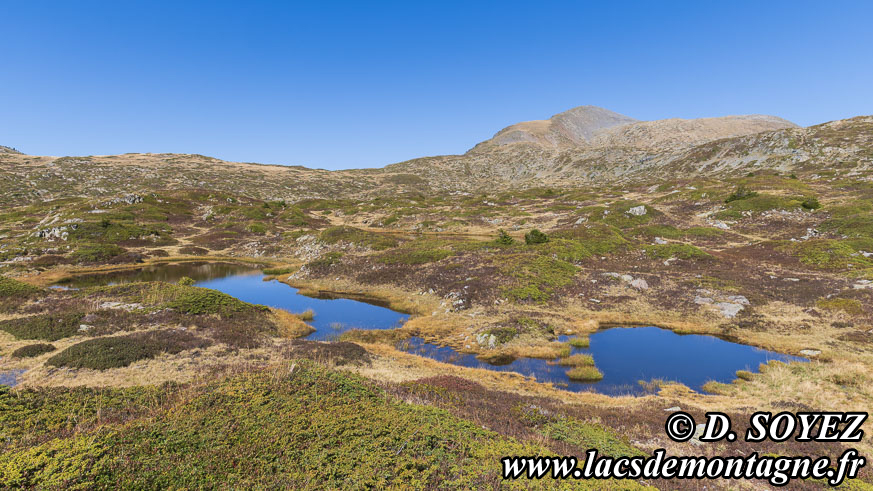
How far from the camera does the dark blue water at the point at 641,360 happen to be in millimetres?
22828

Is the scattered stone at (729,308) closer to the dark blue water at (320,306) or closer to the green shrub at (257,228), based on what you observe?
the dark blue water at (320,306)

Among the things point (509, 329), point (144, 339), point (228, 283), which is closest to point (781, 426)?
point (509, 329)

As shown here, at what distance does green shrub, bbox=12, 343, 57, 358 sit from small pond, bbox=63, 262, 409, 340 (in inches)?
637

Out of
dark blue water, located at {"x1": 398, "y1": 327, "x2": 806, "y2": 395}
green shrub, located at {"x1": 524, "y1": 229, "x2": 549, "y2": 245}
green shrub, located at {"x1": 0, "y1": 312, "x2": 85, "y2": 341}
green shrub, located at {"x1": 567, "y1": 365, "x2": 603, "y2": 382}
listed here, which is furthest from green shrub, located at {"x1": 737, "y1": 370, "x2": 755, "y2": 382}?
green shrub, located at {"x1": 0, "y1": 312, "x2": 85, "y2": 341}

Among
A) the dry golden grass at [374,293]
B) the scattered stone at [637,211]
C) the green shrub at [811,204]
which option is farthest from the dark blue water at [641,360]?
the green shrub at [811,204]

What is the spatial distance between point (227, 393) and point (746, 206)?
88585 millimetres

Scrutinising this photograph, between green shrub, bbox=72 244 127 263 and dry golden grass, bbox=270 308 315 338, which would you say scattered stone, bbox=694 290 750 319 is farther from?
green shrub, bbox=72 244 127 263

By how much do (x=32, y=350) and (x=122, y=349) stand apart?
212 inches

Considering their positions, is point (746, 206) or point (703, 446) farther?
point (746, 206)

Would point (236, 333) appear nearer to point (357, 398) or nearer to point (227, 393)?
point (227, 393)

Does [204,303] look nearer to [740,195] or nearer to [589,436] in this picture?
[589,436]

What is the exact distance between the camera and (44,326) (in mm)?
24562

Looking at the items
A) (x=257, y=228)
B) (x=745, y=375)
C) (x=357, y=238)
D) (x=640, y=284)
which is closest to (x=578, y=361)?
(x=745, y=375)

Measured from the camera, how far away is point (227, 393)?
13.6m
